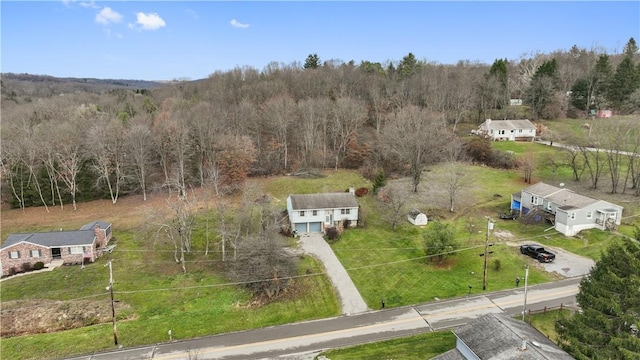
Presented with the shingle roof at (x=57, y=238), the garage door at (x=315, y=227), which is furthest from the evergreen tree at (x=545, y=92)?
the shingle roof at (x=57, y=238)

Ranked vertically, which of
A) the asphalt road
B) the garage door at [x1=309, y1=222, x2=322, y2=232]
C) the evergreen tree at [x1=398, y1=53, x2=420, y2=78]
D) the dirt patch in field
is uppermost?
the evergreen tree at [x1=398, y1=53, x2=420, y2=78]

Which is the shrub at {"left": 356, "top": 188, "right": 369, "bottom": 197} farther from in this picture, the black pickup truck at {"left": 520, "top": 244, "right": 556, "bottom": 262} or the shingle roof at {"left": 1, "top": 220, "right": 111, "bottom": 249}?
the shingle roof at {"left": 1, "top": 220, "right": 111, "bottom": 249}

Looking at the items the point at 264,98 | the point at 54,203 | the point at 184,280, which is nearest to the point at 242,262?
the point at 184,280

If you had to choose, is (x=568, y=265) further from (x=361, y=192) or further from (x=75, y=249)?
(x=75, y=249)

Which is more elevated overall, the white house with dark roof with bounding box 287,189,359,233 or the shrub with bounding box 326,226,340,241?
the white house with dark roof with bounding box 287,189,359,233

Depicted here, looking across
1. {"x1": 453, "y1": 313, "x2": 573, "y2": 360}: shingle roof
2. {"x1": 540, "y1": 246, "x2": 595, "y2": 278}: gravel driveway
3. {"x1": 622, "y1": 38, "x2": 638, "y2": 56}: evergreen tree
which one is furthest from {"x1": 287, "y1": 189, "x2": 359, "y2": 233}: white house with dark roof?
{"x1": 622, "y1": 38, "x2": 638, "y2": 56}: evergreen tree

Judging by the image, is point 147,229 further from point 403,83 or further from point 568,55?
point 568,55
